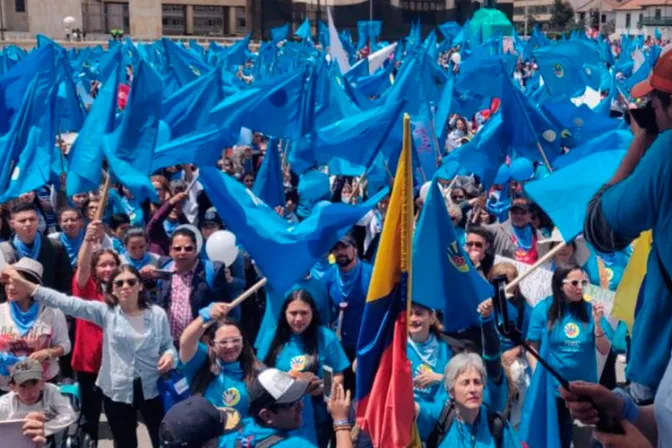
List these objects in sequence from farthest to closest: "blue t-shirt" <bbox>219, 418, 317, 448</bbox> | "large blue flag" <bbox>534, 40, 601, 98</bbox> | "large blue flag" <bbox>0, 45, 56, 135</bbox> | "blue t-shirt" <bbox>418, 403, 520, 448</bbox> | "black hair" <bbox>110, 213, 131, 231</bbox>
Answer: "large blue flag" <bbox>534, 40, 601, 98</bbox>
"large blue flag" <bbox>0, 45, 56, 135</bbox>
"black hair" <bbox>110, 213, 131, 231</bbox>
"blue t-shirt" <bbox>418, 403, 520, 448</bbox>
"blue t-shirt" <bbox>219, 418, 317, 448</bbox>

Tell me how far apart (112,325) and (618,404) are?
11.0 ft

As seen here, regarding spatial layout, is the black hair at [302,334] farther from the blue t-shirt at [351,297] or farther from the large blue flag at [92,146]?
the large blue flag at [92,146]

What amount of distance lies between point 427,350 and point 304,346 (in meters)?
0.56

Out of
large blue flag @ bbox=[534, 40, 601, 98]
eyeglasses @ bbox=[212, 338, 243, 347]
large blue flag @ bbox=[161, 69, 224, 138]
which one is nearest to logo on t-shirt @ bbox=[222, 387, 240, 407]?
eyeglasses @ bbox=[212, 338, 243, 347]

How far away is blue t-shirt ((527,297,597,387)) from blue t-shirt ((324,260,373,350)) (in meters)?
1.06

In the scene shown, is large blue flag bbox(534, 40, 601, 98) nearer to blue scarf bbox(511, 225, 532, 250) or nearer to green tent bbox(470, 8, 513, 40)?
blue scarf bbox(511, 225, 532, 250)

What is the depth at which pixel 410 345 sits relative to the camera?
4.64m

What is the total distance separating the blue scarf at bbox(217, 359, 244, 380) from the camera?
4.41m

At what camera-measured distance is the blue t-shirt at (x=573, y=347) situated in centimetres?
505

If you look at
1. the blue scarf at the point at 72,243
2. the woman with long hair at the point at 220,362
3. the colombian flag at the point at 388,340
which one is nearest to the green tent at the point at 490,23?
the blue scarf at the point at 72,243

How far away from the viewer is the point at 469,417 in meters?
3.83

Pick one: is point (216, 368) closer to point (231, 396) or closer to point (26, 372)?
point (231, 396)

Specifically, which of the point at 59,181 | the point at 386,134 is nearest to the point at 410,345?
the point at 386,134

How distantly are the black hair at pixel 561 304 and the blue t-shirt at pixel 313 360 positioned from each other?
3.61ft
